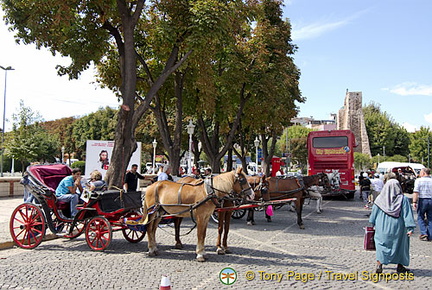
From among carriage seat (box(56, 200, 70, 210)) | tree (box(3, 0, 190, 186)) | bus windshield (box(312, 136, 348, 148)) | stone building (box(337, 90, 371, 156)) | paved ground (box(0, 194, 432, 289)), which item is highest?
stone building (box(337, 90, 371, 156))

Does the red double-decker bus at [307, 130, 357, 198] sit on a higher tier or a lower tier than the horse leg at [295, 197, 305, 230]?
higher

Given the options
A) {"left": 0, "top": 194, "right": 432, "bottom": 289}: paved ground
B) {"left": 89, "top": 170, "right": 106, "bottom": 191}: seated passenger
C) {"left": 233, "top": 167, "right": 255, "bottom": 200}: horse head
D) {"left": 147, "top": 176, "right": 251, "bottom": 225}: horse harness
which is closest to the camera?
{"left": 0, "top": 194, "right": 432, "bottom": 289}: paved ground

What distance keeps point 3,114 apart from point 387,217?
3879cm

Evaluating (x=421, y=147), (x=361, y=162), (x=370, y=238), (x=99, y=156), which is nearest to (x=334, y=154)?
(x=99, y=156)

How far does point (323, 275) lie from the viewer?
7363 millimetres

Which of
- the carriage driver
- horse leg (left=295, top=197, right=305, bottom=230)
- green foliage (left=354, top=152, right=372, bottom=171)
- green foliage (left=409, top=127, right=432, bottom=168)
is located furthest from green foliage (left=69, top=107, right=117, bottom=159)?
green foliage (left=409, top=127, right=432, bottom=168)

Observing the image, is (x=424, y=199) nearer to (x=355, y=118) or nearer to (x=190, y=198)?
(x=190, y=198)

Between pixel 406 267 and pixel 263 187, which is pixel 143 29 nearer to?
pixel 263 187

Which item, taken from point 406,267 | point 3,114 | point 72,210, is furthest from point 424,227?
point 3,114

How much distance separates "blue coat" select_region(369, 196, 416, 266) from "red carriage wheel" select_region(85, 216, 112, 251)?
5.76 m

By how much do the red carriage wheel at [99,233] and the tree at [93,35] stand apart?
3666mm

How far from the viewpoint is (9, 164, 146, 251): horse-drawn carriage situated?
9.22 meters

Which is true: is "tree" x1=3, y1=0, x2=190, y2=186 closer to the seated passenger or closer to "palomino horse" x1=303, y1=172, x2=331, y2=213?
the seated passenger

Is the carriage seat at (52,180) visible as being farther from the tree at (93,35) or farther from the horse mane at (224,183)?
the horse mane at (224,183)
